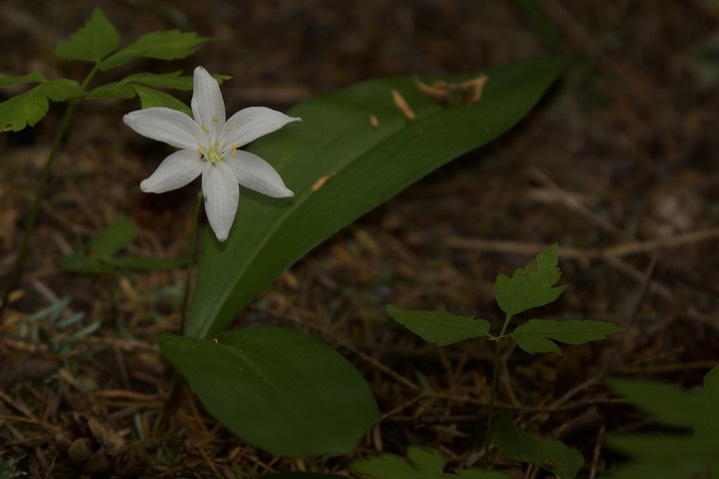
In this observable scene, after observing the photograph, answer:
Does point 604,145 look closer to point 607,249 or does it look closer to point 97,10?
point 607,249

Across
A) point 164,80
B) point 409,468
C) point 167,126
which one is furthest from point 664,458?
point 164,80

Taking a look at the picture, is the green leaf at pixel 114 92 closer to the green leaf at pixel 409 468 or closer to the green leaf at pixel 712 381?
the green leaf at pixel 409 468

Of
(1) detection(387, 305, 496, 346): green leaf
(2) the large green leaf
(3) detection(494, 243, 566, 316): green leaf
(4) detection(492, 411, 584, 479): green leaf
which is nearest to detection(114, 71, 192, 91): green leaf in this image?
(2) the large green leaf

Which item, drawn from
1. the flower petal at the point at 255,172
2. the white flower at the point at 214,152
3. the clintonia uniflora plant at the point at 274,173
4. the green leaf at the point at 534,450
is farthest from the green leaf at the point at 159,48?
the green leaf at the point at 534,450

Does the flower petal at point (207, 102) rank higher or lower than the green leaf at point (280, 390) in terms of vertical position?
higher

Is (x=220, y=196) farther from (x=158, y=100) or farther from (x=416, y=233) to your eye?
(x=416, y=233)

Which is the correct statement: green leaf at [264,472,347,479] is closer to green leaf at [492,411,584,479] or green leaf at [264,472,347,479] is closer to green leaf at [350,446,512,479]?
green leaf at [350,446,512,479]
